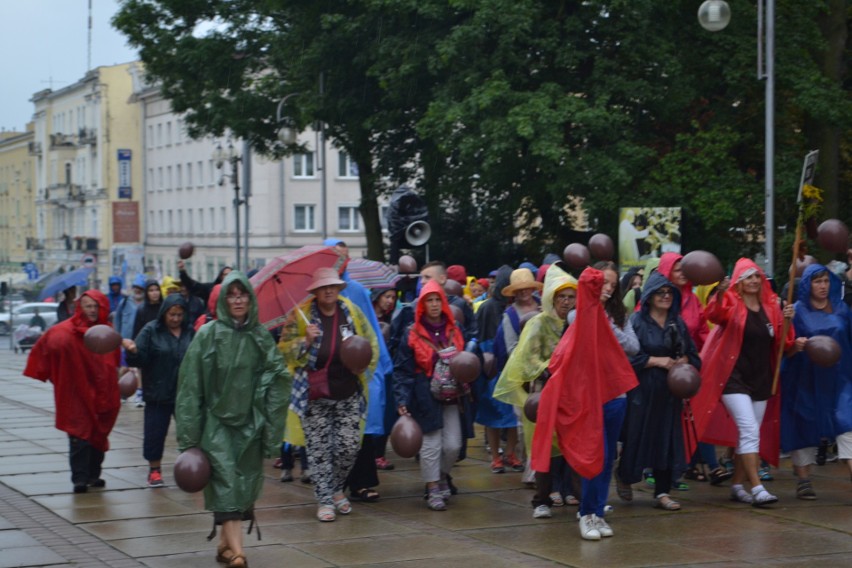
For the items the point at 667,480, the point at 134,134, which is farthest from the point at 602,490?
the point at 134,134

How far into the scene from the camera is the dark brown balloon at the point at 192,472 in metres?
8.52

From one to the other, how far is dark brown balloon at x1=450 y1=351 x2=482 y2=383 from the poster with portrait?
33.7ft

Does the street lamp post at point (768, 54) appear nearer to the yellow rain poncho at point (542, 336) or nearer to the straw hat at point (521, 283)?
the straw hat at point (521, 283)

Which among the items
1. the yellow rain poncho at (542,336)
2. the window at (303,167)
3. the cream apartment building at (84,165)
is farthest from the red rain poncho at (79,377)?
the cream apartment building at (84,165)

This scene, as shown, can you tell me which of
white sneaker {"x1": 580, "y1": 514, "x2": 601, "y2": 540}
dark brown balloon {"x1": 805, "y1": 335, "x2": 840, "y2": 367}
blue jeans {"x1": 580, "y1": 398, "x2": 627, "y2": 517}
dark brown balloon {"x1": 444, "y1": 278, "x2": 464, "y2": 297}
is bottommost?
white sneaker {"x1": 580, "y1": 514, "x2": 601, "y2": 540}

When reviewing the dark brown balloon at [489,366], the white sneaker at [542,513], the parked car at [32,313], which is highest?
the dark brown balloon at [489,366]

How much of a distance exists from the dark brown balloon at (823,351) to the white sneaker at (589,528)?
2363 millimetres

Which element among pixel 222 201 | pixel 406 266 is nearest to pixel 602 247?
pixel 406 266

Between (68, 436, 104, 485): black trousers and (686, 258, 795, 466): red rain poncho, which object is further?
(68, 436, 104, 485): black trousers

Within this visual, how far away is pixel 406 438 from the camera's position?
10.4 metres

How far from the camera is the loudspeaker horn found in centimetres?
1909

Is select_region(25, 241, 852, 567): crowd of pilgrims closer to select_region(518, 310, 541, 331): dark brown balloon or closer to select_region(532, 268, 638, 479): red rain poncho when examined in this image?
select_region(532, 268, 638, 479): red rain poncho

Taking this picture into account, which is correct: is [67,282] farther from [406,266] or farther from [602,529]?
[602,529]

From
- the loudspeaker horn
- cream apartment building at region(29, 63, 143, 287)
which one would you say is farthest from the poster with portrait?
cream apartment building at region(29, 63, 143, 287)
